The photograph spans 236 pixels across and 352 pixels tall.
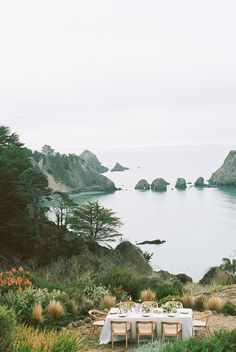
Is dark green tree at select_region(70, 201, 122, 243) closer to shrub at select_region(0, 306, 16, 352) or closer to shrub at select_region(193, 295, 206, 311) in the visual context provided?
shrub at select_region(193, 295, 206, 311)

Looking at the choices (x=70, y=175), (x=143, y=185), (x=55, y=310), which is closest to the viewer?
(x=55, y=310)

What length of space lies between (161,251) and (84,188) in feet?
342

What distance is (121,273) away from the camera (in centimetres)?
2078

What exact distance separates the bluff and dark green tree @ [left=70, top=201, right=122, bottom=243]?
9710cm

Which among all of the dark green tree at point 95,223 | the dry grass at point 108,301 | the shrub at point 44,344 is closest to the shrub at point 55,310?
the dry grass at point 108,301

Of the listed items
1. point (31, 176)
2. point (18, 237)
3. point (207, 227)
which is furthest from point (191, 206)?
point (18, 237)

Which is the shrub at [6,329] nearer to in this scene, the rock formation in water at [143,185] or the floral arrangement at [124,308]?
the floral arrangement at [124,308]

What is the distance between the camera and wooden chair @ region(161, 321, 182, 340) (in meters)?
13.3

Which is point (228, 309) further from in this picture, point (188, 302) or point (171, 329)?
point (171, 329)

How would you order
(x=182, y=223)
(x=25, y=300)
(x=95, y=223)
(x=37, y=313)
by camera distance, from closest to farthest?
(x=37, y=313), (x=25, y=300), (x=95, y=223), (x=182, y=223)

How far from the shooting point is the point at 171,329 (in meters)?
13.6

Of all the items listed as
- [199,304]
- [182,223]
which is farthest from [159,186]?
[199,304]

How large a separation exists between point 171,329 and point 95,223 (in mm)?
50337

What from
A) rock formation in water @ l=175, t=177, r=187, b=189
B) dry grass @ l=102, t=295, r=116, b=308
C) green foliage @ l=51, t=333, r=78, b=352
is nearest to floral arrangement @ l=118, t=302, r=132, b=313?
dry grass @ l=102, t=295, r=116, b=308
